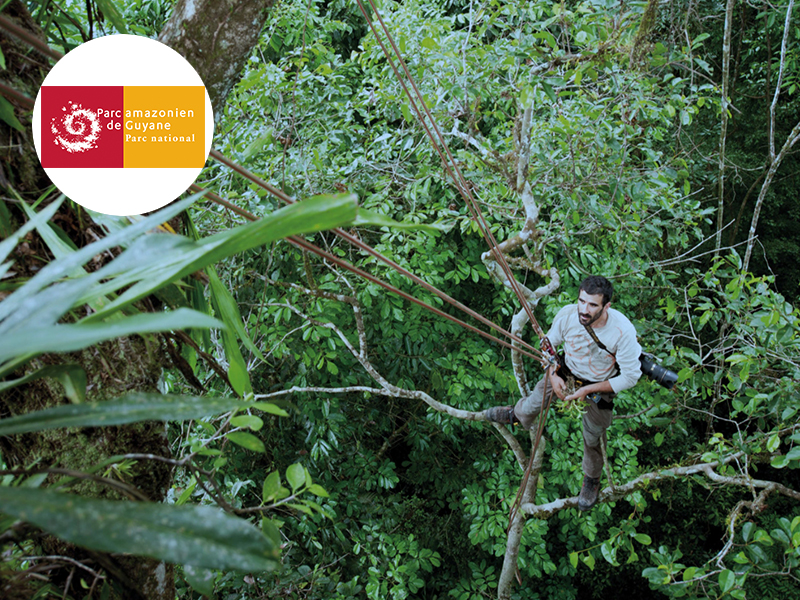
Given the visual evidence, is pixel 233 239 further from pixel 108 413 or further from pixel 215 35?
A: pixel 215 35

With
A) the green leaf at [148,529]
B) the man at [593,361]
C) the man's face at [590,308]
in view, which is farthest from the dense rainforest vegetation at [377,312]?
the man's face at [590,308]

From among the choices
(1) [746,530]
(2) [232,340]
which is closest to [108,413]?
(2) [232,340]

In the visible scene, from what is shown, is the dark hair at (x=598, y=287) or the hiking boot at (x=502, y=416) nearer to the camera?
the dark hair at (x=598, y=287)

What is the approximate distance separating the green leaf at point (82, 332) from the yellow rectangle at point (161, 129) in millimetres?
310

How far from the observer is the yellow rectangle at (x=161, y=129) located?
50 centimetres

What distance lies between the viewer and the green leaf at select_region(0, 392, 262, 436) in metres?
0.27

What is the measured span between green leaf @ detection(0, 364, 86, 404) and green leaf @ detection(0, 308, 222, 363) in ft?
0.30

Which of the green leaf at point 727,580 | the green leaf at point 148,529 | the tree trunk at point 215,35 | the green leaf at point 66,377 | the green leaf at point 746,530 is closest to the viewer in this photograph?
the green leaf at point 148,529

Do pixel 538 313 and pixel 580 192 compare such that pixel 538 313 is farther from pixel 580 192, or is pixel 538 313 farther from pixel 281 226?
pixel 281 226

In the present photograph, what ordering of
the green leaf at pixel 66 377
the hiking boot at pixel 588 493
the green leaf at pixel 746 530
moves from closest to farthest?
the green leaf at pixel 66 377 → the green leaf at pixel 746 530 → the hiking boot at pixel 588 493

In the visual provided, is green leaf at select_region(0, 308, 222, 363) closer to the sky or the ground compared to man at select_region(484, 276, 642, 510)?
closer to the sky

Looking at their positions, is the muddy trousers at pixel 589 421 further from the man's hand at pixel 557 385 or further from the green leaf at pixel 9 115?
the green leaf at pixel 9 115

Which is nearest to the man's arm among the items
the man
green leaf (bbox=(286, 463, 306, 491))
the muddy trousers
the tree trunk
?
the man

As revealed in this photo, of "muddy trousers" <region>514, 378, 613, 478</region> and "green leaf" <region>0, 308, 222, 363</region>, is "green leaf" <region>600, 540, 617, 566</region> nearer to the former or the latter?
"muddy trousers" <region>514, 378, 613, 478</region>
